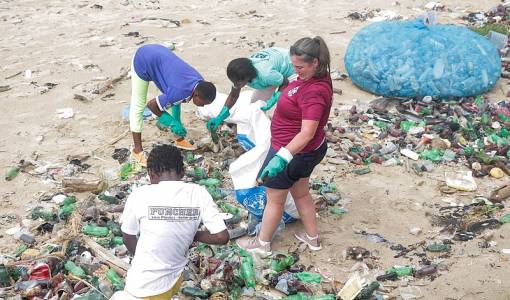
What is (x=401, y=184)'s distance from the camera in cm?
537

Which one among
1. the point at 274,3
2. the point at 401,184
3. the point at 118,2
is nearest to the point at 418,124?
the point at 401,184

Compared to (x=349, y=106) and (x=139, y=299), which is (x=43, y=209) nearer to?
(x=139, y=299)

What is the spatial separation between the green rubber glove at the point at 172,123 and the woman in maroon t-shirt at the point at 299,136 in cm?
179

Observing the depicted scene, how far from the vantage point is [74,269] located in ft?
13.4

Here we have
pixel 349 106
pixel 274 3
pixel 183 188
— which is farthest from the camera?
pixel 274 3

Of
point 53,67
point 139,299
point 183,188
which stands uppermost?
point 183,188

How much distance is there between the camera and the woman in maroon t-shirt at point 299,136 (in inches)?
139

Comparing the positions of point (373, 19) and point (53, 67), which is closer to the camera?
point (53, 67)

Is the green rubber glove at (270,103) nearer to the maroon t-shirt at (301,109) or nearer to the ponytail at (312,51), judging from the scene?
the maroon t-shirt at (301,109)

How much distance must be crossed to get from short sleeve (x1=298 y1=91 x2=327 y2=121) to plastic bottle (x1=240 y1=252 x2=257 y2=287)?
1226mm

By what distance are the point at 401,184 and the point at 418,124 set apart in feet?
4.47

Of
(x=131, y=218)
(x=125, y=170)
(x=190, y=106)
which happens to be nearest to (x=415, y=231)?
(x=131, y=218)

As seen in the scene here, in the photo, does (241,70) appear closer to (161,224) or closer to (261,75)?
(261,75)

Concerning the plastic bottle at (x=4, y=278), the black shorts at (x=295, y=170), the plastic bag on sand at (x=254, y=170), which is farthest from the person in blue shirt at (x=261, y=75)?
the plastic bottle at (x=4, y=278)
